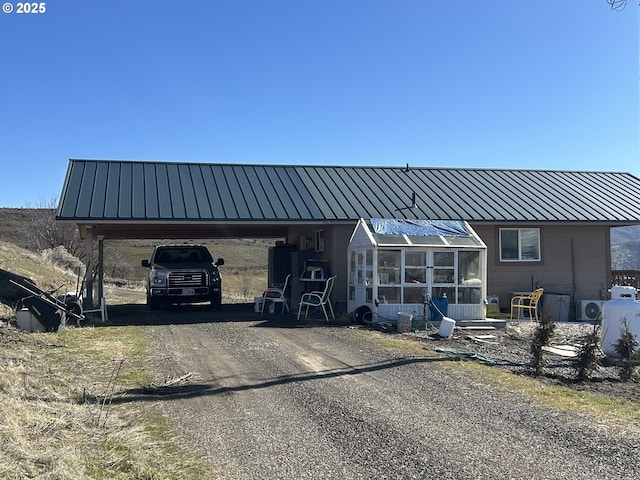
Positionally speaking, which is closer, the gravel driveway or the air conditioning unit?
the gravel driveway

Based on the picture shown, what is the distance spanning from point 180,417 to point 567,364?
6289mm

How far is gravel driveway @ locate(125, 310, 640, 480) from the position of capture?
465 cm

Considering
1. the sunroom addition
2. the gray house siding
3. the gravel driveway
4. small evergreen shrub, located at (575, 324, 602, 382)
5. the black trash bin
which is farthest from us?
the gray house siding

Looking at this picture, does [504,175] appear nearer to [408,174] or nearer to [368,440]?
[408,174]

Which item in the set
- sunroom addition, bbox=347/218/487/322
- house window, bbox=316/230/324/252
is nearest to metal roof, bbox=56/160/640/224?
house window, bbox=316/230/324/252

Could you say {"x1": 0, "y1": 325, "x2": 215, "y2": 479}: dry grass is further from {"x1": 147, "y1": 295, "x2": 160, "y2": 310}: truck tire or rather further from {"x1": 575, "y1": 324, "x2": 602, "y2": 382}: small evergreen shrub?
{"x1": 147, "y1": 295, "x2": 160, "y2": 310}: truck tire

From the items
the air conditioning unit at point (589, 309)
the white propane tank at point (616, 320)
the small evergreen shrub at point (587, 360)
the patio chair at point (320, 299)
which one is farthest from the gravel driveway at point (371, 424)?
the air conditioning unit at point (589, 309)

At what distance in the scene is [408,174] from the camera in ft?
69.1

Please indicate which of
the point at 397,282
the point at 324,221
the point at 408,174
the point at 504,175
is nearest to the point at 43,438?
the point at 397,282

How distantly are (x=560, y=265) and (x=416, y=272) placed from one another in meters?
6.39

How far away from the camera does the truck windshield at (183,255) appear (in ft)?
59.0

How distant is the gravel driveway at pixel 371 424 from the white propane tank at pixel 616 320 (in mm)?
3144

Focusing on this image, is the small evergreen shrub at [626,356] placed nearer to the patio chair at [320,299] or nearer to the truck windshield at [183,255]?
the patio chair at [320,299]

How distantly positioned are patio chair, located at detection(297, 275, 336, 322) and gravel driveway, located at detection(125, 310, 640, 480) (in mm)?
5841
